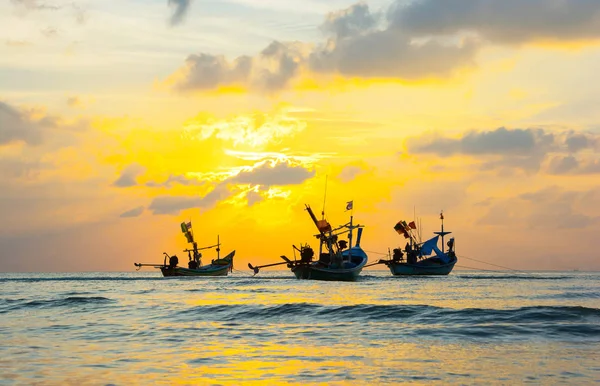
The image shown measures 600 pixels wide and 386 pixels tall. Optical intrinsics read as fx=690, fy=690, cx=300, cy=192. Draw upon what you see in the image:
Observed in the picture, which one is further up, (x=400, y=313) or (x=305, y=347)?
(x=400, y=313)

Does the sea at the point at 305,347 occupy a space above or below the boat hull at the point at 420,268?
below

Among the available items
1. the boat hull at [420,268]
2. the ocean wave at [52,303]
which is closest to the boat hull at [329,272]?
the boat hull at [420,268]

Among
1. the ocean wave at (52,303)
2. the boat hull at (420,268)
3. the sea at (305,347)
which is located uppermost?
the boat hull at (420,268)

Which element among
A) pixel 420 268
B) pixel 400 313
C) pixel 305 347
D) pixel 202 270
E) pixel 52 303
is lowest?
pixel 305 347

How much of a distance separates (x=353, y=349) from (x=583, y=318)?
510 inches

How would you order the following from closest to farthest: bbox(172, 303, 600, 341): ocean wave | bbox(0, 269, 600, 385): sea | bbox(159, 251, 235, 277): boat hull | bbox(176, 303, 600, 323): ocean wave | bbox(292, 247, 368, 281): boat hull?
bbox(0, 269, 600, 385): sea
bbox(172, 303, 600, 341): ocean wave
bbox(176, 303, 600, 323): ocean wave
bbox(292, 247, 368, 281): boat hull
bbox(159, 251, 235, 277): boat hull

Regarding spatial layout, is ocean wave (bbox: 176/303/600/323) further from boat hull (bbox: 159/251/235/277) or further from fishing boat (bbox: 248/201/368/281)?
boat hull (bbox: 159/251/235/277)

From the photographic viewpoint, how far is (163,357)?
20.9 metres

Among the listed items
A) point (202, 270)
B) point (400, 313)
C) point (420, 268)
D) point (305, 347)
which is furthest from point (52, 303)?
point (420, 268)

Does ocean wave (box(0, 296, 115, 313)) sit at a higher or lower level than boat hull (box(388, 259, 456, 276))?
lower

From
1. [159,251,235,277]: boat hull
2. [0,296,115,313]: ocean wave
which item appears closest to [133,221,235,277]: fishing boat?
[159,251,235,277]: boat hull

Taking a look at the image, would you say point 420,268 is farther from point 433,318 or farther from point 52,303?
point 433,318

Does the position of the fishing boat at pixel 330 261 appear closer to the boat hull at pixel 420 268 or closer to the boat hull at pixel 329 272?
the boat hull at pixel 329 272

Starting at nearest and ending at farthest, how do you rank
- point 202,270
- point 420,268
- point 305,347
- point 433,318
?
point 305,347, point 433,318, point 202,270, point 420,268
